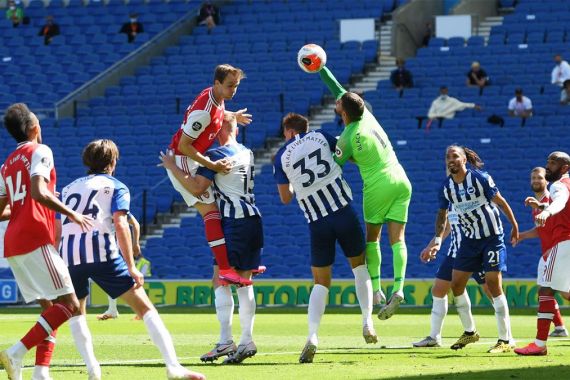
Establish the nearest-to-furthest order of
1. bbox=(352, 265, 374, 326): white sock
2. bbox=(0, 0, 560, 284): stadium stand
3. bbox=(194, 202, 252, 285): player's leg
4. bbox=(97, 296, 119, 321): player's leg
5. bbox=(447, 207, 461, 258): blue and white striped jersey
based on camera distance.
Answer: bbox=(194, 202, 252, 285): player's leg → bbox=(352, 265, 374, 326): white sock → bbox=(447, 207, 461, 258): blue and white striped jersey → bbox=(97, 296, 119, 321): player's leg → bbox=(0, 0, 560, 284): stadium stand

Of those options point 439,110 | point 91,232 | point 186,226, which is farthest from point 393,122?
point 91,232

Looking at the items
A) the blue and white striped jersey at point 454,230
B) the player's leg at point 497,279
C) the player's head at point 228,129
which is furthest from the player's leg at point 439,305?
the player's head at point 228,129

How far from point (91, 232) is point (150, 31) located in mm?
28205

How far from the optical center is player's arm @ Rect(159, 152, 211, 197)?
39.0 feet

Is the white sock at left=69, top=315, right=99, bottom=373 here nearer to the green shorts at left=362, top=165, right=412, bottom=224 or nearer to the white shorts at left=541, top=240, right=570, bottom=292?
the green shorts at left=362, top=165, right=412, bottom=224

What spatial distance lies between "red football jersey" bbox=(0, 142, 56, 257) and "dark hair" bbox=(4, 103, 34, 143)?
84 millimetres

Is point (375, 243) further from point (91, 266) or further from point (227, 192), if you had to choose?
point (91, 266)

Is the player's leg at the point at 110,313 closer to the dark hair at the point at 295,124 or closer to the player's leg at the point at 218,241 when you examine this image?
the player's leg at the point at 218,241

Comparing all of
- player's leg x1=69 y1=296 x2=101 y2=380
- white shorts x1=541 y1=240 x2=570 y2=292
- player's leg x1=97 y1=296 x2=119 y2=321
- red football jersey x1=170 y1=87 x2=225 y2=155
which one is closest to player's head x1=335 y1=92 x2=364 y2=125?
red football jersey x1=170 y1=87 x2=225 y2=155

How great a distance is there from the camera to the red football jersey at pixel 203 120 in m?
11.8

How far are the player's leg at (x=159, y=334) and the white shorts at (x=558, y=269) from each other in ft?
14.8

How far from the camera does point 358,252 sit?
11.9 metres

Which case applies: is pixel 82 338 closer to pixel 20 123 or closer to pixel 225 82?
pixel 20 123

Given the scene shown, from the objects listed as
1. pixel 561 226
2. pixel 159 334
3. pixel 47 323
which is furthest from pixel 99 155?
pixel 561 226
